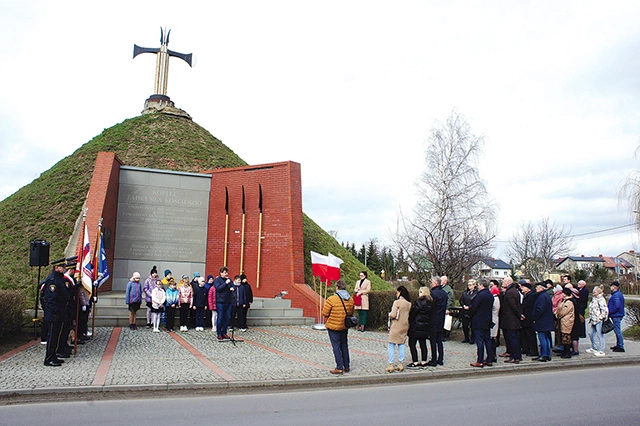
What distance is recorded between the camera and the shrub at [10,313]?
1047 centimetres

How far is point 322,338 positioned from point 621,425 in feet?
26.8

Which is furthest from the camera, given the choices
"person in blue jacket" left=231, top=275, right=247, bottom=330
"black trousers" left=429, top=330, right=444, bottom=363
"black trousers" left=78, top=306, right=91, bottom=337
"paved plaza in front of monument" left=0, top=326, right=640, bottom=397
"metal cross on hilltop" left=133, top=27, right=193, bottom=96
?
"metal cross on hilltop" left=133, top=27, right=193, bottom=96

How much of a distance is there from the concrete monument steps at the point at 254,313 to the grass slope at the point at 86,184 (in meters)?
3.12

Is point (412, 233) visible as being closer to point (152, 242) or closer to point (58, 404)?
point (152, 242)

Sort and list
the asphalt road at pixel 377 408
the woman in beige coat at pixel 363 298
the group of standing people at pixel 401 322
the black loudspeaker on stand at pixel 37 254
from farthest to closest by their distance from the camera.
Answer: the woman in beige coat at pixel 363 298, the black loudspeaker on stand at pixel 37 254, the group of standing people at pixel 401 322, the asphalt road at pixel 377 408

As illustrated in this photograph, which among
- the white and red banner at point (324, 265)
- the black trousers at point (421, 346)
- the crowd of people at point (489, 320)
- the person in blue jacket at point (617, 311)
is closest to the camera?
the crowd of people at point (489, 320)

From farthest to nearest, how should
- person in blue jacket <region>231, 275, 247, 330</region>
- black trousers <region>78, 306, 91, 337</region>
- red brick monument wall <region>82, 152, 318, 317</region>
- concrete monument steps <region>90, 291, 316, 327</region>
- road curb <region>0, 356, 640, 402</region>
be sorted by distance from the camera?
red brick monument wall <region>82, 152, 318, 317</region>, concrete monument steps <region>90, 291, 316, 327</region>, person in blue jacket <region>231, 275, 247, 330</region>, black trousers <region>78, 306, 91, 337</region>, road curb <region>0, 356, 640, 402</region>

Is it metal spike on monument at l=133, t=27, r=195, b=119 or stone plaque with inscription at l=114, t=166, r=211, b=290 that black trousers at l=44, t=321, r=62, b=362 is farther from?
metal spike on monument at l=133, t=27, r=195, b=119

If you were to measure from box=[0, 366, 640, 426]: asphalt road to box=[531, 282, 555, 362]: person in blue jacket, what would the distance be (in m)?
2.37

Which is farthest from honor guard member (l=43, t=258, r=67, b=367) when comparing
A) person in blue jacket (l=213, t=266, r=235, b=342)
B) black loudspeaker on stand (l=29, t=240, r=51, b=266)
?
person in blue jacket (l=213, t=266, r=235, b=342)

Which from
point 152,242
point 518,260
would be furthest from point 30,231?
point 518,260

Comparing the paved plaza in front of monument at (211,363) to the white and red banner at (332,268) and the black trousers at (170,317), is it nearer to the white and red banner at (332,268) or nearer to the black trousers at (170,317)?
the black trousers at (170,317)

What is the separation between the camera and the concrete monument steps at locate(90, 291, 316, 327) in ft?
45.4

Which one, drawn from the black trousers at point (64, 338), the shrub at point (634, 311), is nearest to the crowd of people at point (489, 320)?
the shrub at point (634, 311)
